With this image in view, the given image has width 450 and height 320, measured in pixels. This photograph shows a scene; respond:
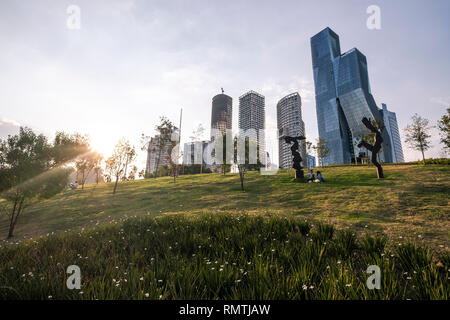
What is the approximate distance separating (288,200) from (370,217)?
6.19m

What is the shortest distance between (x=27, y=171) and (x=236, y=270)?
60.9 feet

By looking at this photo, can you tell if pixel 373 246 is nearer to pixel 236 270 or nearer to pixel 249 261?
pixel 249 261

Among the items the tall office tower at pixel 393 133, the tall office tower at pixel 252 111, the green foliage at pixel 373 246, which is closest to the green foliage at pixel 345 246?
the green foliage at pixel 373 246

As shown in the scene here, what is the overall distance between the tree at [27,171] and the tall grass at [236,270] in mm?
11055

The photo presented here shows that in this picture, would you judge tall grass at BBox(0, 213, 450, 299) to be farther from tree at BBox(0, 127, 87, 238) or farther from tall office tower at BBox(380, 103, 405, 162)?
tall office tower at BBox(380, 103, 405, 162)

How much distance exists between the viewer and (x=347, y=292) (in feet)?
8.85

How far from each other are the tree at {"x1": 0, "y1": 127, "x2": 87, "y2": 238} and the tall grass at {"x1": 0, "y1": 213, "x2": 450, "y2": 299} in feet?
36.3

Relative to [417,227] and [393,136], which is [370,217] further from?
[393,136]

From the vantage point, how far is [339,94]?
13488 centimetres

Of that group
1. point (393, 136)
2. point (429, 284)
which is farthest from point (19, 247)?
point (393, 136)

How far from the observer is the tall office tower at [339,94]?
126m

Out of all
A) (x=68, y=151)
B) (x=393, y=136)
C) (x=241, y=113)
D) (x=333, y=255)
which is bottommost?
(x=333, y=255)

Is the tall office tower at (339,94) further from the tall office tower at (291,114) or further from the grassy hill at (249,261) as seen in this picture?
the grassy hill at (249,261)

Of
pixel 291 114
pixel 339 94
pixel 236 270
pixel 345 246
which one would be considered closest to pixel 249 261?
pixel 236 270
